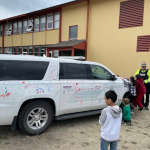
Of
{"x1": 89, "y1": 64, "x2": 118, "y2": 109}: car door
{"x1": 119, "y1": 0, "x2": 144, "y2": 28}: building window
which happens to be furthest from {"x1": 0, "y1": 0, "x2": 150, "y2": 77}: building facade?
{"x1": 89, "y1": 64, "x2": 118, "y2": 109}: car door

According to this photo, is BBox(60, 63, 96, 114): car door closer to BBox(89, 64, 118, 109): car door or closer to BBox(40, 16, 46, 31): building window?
BBox(89, 64, 118, 109): car door

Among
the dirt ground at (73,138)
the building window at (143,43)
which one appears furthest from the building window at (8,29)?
the dirt ground at (73,138)

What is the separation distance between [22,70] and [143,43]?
9779mm

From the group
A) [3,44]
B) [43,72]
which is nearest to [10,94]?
[43,72]

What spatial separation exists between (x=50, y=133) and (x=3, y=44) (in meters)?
21.4

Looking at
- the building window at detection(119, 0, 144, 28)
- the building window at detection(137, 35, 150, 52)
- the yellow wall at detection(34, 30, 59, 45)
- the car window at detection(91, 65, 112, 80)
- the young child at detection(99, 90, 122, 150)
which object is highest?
the building window at detection(119, 0, 144, 28)

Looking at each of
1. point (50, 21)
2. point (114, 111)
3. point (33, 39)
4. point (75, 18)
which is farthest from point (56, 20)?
point (114, 111)

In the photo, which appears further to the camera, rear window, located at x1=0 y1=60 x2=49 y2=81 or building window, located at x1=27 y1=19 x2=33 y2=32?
building window, located at x1=27 y1=19 x2=33 y2=32

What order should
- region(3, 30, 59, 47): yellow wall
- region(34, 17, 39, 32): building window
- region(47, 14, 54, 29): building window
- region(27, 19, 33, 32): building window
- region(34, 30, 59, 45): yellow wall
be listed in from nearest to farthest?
region(34, 30, 59, 45): yellow wall
region(3, 30, 59, 47): yellow wall
region(47, 14, 54, 29): building window
region(34, 17, 39, 32): building window
region(27, 19, 33, 32): building window

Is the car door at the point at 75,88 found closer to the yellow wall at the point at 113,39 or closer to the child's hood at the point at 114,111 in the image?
the child's hood at the point at 114,111

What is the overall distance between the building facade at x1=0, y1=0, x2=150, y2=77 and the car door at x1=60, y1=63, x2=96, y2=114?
7.85 m

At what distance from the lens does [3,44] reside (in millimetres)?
22859

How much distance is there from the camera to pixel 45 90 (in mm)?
4031

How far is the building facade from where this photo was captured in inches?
461
